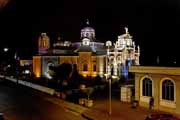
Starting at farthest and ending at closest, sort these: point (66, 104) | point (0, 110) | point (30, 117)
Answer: point (66, 104)
point (0, 110)
point (30, 117)

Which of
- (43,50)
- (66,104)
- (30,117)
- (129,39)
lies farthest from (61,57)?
(30,117)

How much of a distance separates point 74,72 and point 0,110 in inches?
1163

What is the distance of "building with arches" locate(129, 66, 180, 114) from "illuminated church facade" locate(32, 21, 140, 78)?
36.8m

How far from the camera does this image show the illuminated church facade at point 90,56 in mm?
69125

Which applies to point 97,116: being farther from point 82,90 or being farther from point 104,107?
point 82,90

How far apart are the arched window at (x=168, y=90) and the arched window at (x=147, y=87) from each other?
158cm

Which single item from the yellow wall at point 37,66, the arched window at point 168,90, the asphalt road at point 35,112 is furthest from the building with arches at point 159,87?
the yellow wall at point 37,66

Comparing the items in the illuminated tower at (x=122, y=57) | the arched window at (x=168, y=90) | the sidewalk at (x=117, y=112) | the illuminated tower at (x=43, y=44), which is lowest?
the sidewalk at (x=117, y=112)

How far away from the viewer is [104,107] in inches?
1104

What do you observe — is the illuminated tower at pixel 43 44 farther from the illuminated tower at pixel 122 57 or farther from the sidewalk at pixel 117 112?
the sidewalk at pixel 117 112

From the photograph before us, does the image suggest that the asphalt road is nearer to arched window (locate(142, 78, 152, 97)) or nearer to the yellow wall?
arched window (locate(142, 78, 152, 97))

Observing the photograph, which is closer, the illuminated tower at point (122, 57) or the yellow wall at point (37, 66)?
the illuminated tower at point (122, 57)

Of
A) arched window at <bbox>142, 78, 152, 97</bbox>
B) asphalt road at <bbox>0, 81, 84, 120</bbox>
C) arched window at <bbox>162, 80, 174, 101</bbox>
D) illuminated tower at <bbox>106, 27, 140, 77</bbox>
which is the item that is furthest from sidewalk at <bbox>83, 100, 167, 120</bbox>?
illuminated tower at <bbox>106, 27, 140, 77</bbox>

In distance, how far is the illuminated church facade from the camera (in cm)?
6912
